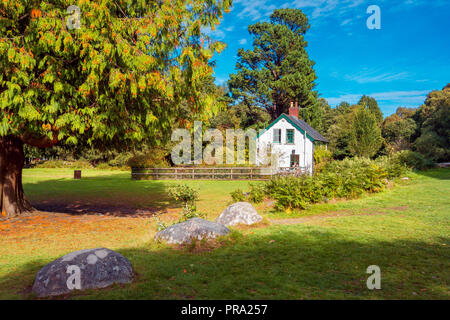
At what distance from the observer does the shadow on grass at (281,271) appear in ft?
16.3

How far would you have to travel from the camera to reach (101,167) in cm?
4878

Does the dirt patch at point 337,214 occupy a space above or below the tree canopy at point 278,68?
below

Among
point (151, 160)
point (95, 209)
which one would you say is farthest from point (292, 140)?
point (95, 209)

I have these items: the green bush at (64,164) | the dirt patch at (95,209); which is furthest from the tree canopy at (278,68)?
the dirt patch at (95,209)

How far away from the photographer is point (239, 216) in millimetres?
9984

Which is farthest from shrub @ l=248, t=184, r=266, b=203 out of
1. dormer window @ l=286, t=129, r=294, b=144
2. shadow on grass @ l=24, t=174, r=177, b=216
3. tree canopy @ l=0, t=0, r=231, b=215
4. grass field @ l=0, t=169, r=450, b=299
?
dormer window @ l=286, t=129, r=294, b=144

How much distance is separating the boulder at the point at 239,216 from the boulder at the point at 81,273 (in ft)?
15.4

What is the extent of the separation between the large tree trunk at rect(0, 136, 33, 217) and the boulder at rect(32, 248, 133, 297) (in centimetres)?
837

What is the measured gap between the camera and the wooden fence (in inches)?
1153

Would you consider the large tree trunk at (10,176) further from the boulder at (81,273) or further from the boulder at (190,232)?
the boulder at (81,273)

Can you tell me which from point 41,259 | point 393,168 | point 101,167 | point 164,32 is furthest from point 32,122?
point 101,167

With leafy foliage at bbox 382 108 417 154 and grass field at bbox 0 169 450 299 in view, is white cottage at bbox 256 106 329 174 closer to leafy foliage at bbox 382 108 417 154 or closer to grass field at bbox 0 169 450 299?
leafy foliage at bbox 382 108 417 154
